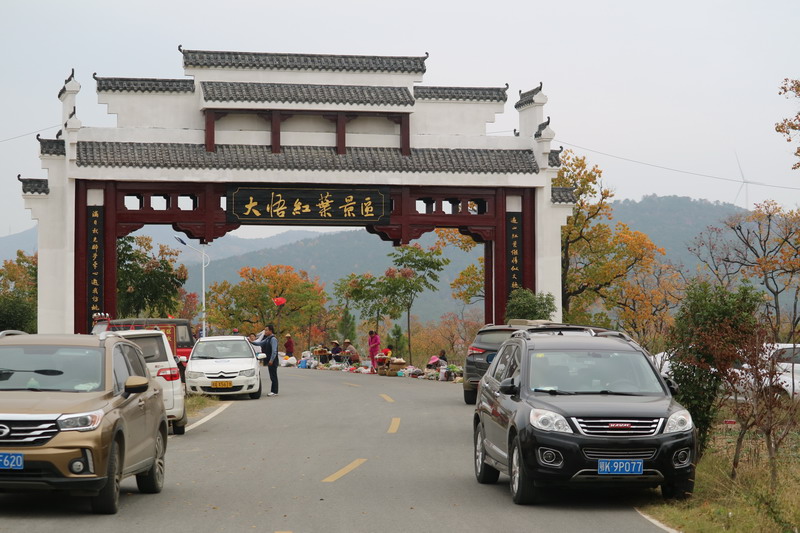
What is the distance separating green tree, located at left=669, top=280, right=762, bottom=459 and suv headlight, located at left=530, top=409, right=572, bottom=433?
342 cm

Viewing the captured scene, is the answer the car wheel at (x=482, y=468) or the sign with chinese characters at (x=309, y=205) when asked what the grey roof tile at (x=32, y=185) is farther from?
the car wheel at (x=482, y=468)

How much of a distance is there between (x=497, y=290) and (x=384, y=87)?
313 inches

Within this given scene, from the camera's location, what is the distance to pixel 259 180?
3681 centimetres

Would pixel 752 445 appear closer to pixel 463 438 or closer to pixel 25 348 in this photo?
pixel 463 438

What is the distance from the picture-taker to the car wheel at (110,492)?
34.1 ft

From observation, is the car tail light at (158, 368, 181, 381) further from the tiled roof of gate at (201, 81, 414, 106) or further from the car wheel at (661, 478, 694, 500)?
the tiled roof of gate at (201, 81, 414, 106)

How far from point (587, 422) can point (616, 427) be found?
0.92 feet

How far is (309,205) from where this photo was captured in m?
37.5

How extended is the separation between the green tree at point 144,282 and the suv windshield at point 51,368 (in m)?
39.1

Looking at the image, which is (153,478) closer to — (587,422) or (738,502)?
(587,422)

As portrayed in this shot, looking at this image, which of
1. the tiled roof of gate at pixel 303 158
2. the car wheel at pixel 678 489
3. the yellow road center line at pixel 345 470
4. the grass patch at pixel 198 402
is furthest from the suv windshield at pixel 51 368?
the tiled roof of gate at pixel 303 158

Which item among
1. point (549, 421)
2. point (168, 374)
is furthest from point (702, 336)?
→ point (168, 374)

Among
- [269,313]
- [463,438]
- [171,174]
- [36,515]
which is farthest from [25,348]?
[269,313]

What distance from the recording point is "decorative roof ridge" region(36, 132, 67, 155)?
36281 mm
